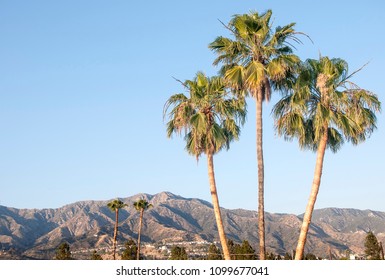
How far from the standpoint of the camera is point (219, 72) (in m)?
27.1

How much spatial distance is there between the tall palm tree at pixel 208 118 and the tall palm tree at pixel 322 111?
3069 mm

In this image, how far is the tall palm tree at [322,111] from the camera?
23516 millimetres

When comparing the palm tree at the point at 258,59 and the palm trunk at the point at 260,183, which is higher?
the palm tree at the point at 258,59

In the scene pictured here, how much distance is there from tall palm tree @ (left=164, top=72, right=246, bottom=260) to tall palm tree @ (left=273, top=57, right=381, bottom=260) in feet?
10.1

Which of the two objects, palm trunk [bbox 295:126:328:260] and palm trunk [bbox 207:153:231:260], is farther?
palm trunk [bbox 207:153:231:260]

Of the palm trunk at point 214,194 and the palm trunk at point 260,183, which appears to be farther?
the palm trunk at point 214,194

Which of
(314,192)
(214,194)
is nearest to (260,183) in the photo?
(314,192)

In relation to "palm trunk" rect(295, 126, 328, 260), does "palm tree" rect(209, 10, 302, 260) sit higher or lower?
higher

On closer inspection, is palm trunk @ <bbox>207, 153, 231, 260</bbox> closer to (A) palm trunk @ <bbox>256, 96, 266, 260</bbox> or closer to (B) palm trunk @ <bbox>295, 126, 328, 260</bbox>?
(A) palm trunk @ <bbox>256, 96, 266, 260</bbox>

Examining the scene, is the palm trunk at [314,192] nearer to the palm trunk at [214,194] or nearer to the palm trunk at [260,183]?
the palm trunk at [260,183]

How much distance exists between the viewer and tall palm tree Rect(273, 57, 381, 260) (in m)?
23.5
